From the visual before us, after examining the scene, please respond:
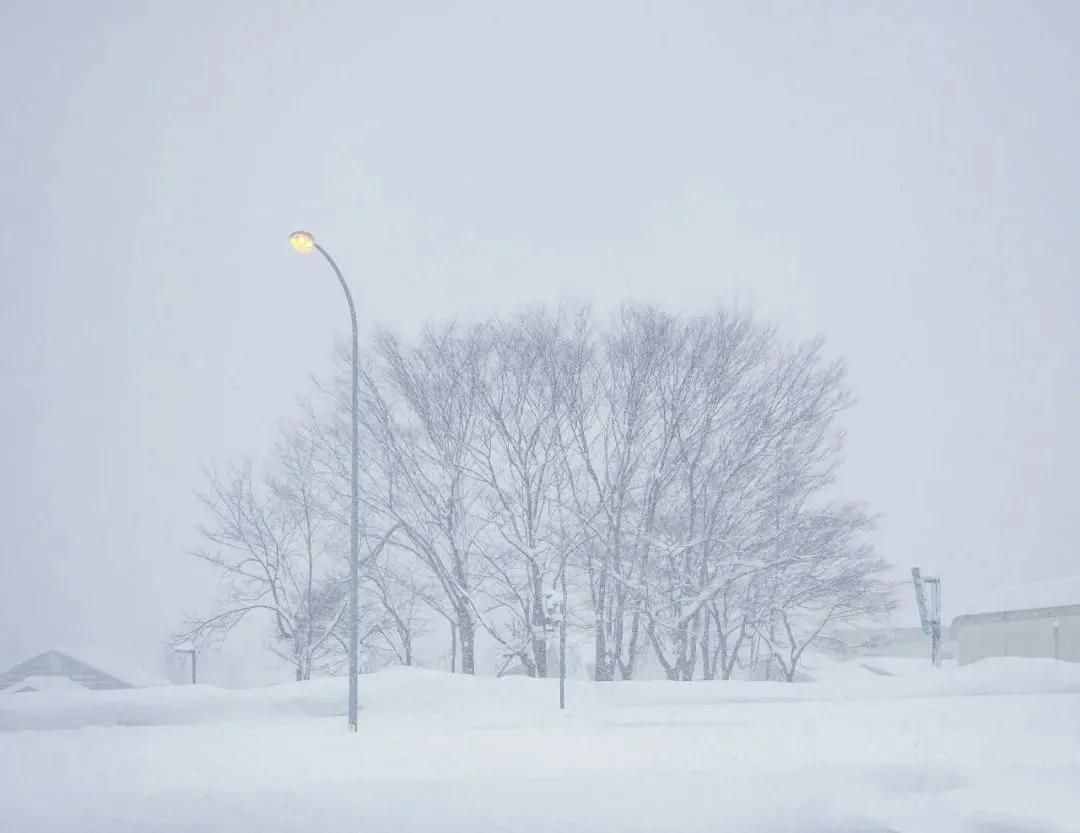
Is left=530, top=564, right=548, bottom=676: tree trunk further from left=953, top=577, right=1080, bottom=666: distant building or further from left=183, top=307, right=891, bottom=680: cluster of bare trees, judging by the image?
left=953, top=577, right=1080, bottom=666: distant building

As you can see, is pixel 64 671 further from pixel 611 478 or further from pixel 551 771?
pixel 551 771

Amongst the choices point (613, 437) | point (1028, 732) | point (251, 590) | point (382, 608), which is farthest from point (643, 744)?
point (251, 590)

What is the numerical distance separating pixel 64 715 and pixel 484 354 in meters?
14.8

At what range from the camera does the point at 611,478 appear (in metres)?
27.2

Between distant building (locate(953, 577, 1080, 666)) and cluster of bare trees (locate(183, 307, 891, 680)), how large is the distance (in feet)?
57.8

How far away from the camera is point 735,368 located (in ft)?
88.0

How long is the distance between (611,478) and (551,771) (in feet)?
61.6

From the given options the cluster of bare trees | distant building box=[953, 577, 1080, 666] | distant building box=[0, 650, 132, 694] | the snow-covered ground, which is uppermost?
the cluster of bare trees

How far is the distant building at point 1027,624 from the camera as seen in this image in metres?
39.2

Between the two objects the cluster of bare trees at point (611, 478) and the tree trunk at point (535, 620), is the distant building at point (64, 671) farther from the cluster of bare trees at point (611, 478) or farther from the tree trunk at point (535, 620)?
the tree trunk at point (535, 620)

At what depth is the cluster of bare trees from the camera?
25.9 m

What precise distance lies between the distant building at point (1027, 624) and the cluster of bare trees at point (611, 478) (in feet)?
57.8

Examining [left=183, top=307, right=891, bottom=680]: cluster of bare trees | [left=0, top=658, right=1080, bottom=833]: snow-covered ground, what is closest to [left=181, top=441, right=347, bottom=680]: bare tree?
[left=183, top=307, right=891, bottom=680]: cluster of bare trees

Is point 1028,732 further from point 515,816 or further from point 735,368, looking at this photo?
point 735,368
